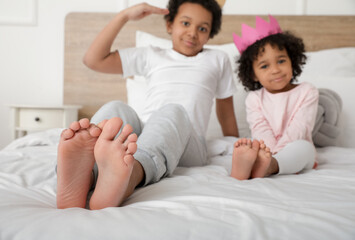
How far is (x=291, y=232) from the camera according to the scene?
46 centimetres

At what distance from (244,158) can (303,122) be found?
1.59 feet

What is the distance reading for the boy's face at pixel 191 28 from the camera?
1.36 metres

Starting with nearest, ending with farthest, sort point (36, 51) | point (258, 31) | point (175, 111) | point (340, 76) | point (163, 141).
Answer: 1. point (163, 141)
2. point (175, 111)
3. point (258, 31)
4. point (340, 76)
5. point (36, 51)

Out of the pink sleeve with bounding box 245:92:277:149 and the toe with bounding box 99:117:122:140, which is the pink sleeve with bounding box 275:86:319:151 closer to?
the pink sleeve with bounding box 245:92:277:149

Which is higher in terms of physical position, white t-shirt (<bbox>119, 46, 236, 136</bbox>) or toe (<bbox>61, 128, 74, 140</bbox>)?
white t-shirt (<bbox>119, 46, 236, 136</bbox>)

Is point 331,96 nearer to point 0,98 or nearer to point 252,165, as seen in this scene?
point 252,165

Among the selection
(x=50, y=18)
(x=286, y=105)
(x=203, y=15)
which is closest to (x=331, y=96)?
(x=286, y=105)

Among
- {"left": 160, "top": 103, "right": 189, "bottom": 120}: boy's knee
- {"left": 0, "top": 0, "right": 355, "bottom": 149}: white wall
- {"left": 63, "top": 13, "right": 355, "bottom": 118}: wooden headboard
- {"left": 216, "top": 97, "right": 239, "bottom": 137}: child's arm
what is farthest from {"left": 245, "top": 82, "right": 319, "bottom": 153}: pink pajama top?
{"left": 0, "top": 0, "right": 355, "bottom": 149}: white wall

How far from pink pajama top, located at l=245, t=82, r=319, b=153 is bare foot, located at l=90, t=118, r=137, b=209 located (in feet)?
2.35

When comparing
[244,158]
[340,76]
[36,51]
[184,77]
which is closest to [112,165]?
[244,158]

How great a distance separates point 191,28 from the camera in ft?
4.44

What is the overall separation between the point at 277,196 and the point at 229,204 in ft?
0.40

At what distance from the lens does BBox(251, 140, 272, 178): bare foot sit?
844 millimetres

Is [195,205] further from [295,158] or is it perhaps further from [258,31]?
[258,31]
